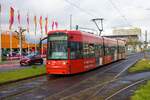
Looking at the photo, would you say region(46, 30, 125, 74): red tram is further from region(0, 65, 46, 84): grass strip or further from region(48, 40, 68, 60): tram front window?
region(0, 65, 46, 84): grass strip

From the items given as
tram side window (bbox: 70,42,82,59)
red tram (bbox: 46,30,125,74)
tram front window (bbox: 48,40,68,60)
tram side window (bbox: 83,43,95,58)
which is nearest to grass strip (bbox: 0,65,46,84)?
red tram (bbox: 46,30,125,74)

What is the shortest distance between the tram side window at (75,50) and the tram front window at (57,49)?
537 mm

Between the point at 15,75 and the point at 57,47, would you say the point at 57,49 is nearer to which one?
the point at 57,47

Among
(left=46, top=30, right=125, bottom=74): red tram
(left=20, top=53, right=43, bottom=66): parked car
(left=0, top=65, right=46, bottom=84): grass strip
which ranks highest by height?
(left=46, top=30, right=125, bottom=74): red tram

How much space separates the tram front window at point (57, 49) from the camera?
24438mm

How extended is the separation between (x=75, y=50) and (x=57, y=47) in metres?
1.48

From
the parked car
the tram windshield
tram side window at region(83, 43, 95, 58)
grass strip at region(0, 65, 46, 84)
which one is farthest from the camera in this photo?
the parked car

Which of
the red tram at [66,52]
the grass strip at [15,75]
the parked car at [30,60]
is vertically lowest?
the grass strip at [15,75]

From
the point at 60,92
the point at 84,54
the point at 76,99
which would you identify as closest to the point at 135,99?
the point at 76,99

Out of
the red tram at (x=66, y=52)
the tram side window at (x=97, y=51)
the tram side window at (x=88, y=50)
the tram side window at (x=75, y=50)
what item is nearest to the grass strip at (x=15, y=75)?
the red tram at (x=66, y=52)

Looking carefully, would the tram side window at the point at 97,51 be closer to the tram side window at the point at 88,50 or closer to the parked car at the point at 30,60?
the tram side window at the point at 88,50

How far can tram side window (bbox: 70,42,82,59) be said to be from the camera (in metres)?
24.8

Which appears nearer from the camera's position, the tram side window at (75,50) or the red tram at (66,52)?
the red tram at (66,52)

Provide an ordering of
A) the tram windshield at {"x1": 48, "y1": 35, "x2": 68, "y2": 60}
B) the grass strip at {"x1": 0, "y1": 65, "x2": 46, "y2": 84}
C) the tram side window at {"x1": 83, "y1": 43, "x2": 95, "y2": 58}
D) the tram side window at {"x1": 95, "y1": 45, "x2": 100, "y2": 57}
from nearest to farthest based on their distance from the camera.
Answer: the grass strip at {"x1": 0, "y1": 65, "x2": 46, "y2": 84} < the tram windshield at {"x1": 48, "y1": 35, "x2": 68, "y2": 60} < the tram side window at {"x1": 83, "y1": 43, "x2": 95, "y2": 58} < the tram side window at {"x1": 95, "y1": 45, "x2": 100, "y2": 57}
